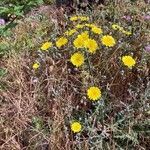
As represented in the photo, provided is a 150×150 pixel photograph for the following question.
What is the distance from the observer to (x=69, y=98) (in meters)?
3.19

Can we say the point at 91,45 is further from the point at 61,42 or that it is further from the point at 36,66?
the point at 36,66

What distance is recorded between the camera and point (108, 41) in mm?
3258

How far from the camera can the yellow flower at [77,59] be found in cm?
313

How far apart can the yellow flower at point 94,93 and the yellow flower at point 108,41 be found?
13.8 inches

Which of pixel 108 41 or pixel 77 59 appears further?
pixel 108 41

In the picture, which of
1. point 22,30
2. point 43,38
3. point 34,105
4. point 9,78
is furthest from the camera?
point 22,30

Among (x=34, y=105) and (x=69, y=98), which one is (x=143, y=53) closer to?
(x=69, y=98)

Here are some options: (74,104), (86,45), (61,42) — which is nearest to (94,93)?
(74,104)

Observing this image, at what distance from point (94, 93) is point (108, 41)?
0.43 meters

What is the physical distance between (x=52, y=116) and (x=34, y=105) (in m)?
0.19

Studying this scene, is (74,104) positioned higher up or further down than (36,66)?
further down

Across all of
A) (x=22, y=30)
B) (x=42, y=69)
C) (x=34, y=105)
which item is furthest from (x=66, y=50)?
(x=22, y=30)

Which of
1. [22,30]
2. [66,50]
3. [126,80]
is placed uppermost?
[66,50]

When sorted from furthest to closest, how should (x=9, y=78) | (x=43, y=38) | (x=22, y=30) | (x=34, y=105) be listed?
(x=22, y=30) < (x=43, y=38) < (x=9, y=78) < (x=34, y=105)
